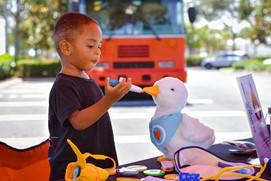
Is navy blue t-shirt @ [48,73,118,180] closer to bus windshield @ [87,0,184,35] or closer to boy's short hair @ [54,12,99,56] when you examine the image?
boy's short hair @ [54,12,99,56]

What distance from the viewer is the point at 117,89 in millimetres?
1459

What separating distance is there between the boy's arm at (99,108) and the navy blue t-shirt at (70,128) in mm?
51

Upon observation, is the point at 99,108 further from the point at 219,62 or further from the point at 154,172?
the point at 219,62

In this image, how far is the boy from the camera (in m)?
1.65

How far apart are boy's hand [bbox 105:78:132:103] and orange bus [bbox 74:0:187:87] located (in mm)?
8116

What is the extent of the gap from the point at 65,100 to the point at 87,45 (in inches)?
8.5

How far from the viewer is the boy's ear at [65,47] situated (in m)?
1.68

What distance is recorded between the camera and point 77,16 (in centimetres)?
172

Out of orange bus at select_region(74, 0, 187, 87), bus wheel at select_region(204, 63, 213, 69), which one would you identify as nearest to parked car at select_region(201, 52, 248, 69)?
bus wheel at select_region(204, 63, 213, 69)

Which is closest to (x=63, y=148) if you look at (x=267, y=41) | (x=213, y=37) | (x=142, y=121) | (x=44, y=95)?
(x=142, y=121)

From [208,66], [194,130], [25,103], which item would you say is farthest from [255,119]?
[208,66]

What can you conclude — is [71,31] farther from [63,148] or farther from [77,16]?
[63,148]

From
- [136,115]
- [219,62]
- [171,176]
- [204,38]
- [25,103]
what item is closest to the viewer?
[171,176]

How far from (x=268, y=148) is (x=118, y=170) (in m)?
0.55
